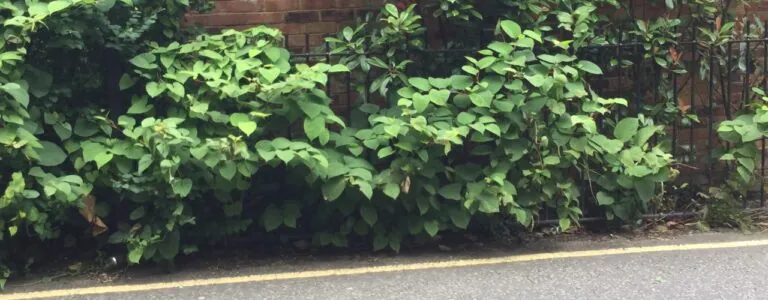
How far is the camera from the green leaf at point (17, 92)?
12.7 ft

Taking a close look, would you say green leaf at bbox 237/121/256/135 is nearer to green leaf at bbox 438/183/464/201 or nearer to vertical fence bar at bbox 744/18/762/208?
green leaf at bbox 438/183/464/201

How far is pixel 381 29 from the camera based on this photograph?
16.3 feet

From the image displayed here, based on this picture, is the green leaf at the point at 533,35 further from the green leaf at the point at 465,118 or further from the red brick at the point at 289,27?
the red brick at the point at 289,27

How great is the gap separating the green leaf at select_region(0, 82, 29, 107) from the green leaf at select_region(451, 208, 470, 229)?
→ 2.47m

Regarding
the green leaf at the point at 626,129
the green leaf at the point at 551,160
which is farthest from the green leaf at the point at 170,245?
the green leaf at the point at 626,129

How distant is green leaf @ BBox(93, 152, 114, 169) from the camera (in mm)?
4068

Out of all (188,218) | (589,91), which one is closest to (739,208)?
(589,91)

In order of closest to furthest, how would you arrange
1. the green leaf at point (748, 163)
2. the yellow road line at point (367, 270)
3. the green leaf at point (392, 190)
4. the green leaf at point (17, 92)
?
the green leaf at point (17, 92) < the yellow road line at point (367, 270) < the green leaf at point (392, 190) < the green leaf at point (748, 163)

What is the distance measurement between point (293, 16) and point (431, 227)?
1820 millimetres

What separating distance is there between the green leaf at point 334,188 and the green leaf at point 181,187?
0.75 m

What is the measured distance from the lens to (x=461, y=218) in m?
4.57

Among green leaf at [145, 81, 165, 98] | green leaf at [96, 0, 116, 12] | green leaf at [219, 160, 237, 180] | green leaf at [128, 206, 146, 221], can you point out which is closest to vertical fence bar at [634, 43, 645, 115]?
green leaf at [219, 160, 237, 180]

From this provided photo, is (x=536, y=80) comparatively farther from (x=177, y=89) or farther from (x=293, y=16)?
(x=177, y=89)

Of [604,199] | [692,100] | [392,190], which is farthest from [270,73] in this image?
[692,100]
